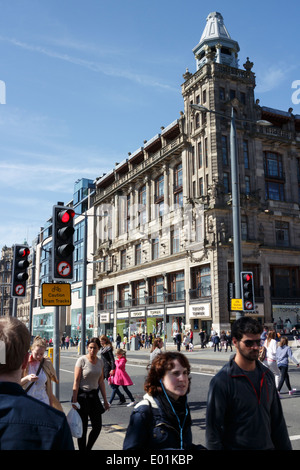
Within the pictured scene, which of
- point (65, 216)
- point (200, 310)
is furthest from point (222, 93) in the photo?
point (65, 216)

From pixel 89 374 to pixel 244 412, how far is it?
402cm

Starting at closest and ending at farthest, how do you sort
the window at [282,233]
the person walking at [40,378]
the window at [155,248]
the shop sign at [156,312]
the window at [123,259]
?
the person walking at [40,378] → the window at [282,233] → the shop sign at [156,312] → the window at [155,248] → the window at [123,259]

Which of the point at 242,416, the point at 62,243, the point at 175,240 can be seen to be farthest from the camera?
the point at 175,240

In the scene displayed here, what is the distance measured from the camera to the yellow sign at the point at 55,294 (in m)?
7.48

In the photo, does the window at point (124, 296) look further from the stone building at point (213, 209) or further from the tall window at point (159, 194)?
the tall window at point (159, 194)

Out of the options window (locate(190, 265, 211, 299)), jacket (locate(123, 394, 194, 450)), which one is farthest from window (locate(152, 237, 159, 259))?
jacket (locate(123, 394, 194, 450))

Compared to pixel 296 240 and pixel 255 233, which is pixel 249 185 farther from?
pixel 296 240

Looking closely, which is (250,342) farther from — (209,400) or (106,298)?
(106,298)

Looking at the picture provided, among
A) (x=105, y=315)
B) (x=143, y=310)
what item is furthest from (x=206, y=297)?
(x=105, y=315)

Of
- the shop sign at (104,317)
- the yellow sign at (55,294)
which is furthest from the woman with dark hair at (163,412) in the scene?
the shop sign at (104,317)

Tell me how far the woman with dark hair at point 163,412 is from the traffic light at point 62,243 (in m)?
4.53

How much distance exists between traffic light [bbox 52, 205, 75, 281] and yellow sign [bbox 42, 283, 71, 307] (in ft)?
0.55

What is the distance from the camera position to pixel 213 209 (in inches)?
1645
